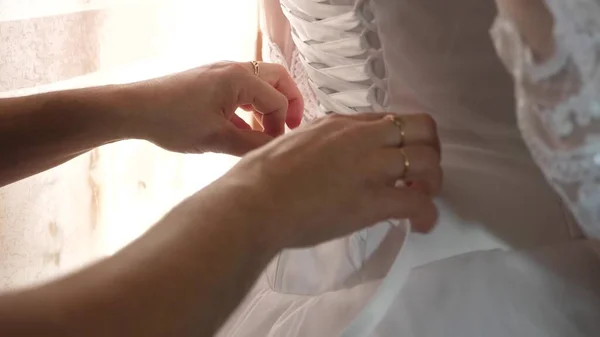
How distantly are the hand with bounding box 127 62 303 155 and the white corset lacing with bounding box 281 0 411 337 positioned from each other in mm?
50

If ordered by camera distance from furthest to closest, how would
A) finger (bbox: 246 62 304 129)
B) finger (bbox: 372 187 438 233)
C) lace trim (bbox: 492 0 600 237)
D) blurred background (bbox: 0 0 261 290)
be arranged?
blurred background (bbox: 0 0 261 290), finger (bbox: 246 62 304 129), finger (bbox: 372 187 438 233), lace trim (bbox: 492 0 600 237)

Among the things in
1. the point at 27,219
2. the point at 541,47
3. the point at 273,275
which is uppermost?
the point at 541,47

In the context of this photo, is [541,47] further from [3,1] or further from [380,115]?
[3,1]

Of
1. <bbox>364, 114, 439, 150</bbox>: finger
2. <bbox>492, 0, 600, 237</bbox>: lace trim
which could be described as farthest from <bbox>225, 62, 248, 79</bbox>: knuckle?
<bbox>492, 0, 600, 237</bbox>: lace trim

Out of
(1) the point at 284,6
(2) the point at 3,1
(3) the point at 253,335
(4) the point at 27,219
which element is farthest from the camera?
(4) the point at 27,219

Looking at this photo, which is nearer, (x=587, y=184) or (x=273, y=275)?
(x=587, y=184)

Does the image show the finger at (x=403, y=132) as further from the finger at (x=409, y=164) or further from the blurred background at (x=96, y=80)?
the blurred background at (x=96, y=80)

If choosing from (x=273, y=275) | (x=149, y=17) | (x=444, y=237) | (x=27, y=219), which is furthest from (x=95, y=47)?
(x=444, y=237)

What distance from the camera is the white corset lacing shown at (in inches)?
20.2

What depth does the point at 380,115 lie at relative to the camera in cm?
43

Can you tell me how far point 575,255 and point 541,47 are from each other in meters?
0.16

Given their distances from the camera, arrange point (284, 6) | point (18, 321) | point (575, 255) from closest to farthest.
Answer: point (18, 321), point (575, 255), point (284, 6)

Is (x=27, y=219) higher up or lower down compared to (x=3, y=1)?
lower down

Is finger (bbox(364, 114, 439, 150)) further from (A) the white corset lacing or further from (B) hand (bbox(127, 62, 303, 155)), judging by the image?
(B) hand (bbox(127, 62, 303, 155))
